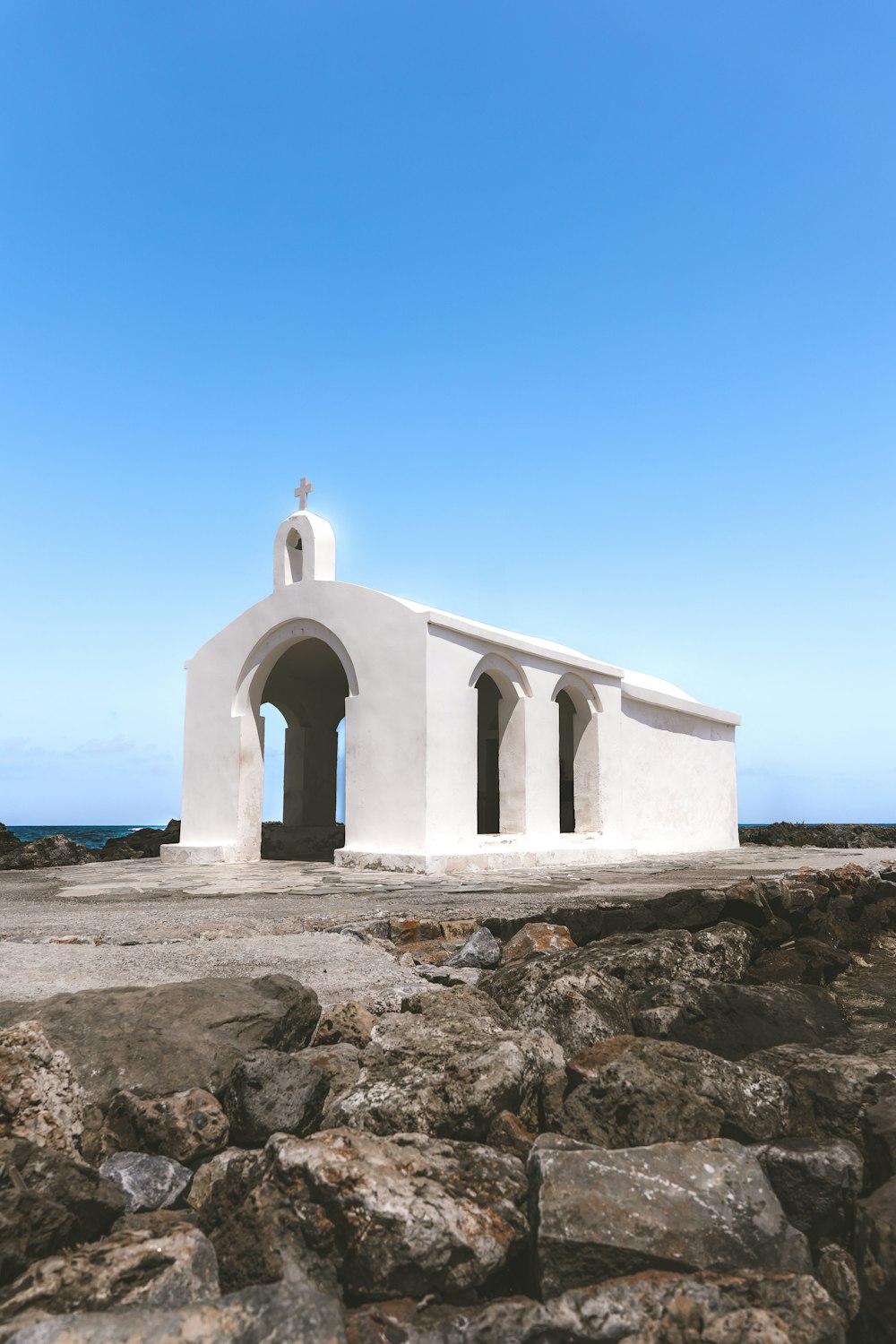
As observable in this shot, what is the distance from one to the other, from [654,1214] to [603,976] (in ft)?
6.26

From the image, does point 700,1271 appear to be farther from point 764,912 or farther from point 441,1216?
point 764,912

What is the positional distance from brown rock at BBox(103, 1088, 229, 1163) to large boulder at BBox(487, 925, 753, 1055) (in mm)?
1583

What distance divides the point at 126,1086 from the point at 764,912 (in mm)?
5205

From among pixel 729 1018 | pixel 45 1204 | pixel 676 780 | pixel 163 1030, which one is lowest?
pixel 45 1204

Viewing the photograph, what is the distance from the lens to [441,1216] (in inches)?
97.7

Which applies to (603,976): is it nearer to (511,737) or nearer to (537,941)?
(537,941)

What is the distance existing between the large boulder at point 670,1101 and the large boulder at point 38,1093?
1.68 m

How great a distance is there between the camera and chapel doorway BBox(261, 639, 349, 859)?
17750mm

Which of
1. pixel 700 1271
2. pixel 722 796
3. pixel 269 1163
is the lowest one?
pixel 700 1271

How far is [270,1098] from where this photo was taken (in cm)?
316

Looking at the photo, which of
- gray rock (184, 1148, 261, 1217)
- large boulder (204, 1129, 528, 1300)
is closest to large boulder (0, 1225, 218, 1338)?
large boulder (204, 1129, 528, 1300)

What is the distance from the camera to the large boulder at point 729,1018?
4.08 metres

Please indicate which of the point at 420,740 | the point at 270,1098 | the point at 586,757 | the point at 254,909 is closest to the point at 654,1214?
the point at 270,1098

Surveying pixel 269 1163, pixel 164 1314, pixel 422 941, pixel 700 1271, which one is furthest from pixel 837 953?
pixel 164 1314
